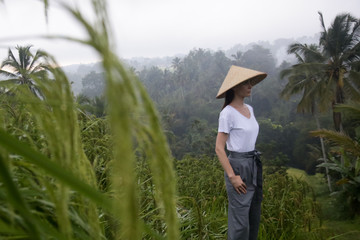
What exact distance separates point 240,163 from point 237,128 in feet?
0.65

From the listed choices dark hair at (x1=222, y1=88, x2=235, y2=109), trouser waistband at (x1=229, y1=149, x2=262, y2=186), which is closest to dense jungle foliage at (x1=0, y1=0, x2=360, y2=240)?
trouser waistband at (x1=229, y1=149, x2=262, y2=186)

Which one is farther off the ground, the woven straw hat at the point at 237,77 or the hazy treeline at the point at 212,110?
the woven straw hat at the point at 237,77

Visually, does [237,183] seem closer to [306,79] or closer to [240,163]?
[240,163]

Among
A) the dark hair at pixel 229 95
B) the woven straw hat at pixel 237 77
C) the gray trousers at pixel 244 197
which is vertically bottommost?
the gray trousers at pixel 244 197

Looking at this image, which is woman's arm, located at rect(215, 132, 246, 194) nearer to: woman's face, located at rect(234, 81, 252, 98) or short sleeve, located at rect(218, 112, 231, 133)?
short sleeve, located at rect(218, 112, 231, 133)

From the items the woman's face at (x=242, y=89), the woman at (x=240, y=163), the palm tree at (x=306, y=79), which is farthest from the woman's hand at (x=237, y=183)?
the palm tree at (x=306, y=79)

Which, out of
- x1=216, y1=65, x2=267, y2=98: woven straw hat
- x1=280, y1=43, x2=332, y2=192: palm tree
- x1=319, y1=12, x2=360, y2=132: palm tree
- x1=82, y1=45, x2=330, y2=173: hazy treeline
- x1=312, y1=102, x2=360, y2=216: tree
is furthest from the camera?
x1=82, y1=45, x2=330, y2=173: hazy treeline

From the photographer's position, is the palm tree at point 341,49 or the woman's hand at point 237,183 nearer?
the woman's hand at point 237,183

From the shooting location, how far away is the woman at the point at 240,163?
1622 mm

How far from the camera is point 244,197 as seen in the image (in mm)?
1633

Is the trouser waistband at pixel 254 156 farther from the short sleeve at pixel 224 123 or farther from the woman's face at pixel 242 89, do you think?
the woman's face at pixel 242 89

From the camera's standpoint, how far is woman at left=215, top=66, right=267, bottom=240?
5.32ft

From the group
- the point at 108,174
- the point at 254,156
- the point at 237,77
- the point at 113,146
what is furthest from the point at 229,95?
the point at 113,146

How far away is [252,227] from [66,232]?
169 cm
